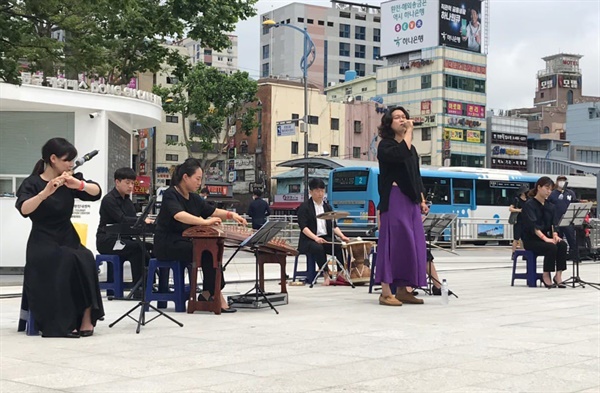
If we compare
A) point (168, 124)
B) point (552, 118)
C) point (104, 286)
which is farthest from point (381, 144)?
point (552, 118)

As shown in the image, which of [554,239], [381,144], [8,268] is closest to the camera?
[381,144]

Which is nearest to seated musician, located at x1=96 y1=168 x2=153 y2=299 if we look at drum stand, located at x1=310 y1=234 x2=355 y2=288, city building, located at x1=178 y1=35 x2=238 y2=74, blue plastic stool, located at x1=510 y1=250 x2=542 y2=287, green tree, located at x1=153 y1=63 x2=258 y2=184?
drum stand, located at x1=310 y1=234 x2=355 y2=288

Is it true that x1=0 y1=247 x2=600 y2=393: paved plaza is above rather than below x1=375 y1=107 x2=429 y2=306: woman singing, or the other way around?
below

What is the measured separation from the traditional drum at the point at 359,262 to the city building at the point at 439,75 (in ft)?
205

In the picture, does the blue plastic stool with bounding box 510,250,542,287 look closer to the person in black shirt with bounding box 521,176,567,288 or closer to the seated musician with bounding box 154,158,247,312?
the person in black shirt with bounding box 521,176,567,288

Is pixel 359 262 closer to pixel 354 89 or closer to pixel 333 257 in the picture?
pixel 333 257

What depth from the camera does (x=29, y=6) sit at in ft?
61.0

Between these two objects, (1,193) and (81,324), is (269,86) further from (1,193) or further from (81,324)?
(81,324)

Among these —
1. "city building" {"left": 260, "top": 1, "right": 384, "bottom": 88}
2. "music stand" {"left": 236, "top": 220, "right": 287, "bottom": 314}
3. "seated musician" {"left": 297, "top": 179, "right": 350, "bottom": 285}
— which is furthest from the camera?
"city building" {"left": 260, "top": 1, "right": 384, "bottom": 88}

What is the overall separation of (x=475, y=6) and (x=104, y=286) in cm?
7664

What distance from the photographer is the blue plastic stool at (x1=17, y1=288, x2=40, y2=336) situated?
24.9 ft

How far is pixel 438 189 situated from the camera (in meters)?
36.7

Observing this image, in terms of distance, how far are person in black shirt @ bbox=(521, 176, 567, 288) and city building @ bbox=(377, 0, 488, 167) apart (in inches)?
2467

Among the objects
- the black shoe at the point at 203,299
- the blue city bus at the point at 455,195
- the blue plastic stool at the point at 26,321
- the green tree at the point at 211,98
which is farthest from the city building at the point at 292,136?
the blue plastic stool at the point at 26,321
